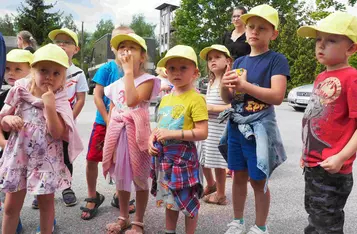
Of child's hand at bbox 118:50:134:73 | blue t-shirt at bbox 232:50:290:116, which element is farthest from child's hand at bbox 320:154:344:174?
child's hand at bbox 118:50:134:73

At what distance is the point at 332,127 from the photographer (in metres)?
2.08

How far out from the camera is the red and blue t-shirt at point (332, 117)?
2039mm

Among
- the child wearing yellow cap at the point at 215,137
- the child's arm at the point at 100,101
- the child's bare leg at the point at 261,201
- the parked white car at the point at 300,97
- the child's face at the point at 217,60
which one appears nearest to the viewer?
the child's bare leg at the point at 261,201

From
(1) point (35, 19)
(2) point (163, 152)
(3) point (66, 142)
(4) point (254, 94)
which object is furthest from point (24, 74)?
(1) point (35, 19)

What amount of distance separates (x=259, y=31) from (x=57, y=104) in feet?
4.84

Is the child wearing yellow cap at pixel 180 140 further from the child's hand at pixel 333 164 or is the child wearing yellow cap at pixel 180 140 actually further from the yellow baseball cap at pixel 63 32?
the yellow baseball cap at pixel 63 32

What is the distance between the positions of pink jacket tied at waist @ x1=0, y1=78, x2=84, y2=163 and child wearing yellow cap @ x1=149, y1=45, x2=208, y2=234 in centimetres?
53

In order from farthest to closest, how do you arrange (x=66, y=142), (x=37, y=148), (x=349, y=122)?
1. (x=66, y=142)
2. (x=37, y=148)
3. (x=349, y=122)

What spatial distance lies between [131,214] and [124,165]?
2.61 feet

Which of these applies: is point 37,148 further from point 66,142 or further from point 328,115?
point 328,115

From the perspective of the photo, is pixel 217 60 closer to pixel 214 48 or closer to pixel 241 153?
pixel 214 48

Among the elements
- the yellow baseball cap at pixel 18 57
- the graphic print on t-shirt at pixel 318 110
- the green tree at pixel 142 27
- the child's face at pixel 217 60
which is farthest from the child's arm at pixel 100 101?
the green tree at pixel 142 27

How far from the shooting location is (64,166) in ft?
8.00

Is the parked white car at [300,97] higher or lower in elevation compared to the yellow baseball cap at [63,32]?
lower
